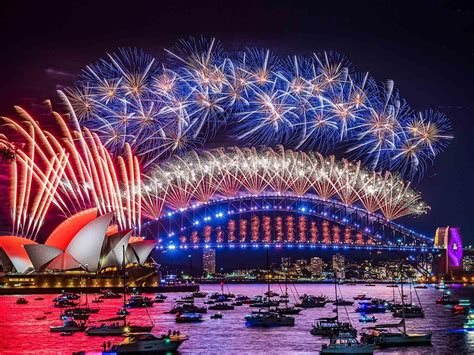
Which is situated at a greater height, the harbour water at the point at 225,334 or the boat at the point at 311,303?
the boat at the point at 311,303

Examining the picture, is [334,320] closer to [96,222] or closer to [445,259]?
[96,222]

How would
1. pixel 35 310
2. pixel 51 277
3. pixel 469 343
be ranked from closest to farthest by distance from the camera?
pixel 469 343
pixel 35 310
pixel 51 277

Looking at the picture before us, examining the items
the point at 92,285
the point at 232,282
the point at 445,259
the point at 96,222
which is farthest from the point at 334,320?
the point at 232,282

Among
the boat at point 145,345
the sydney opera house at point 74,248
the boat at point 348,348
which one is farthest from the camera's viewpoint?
the sydney opera house at point 74,248

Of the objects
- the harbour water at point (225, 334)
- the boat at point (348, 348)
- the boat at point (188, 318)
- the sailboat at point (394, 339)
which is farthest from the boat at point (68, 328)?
the sailboat at point (394, 339)

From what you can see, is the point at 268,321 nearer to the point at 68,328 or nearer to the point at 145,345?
the point at 68,328

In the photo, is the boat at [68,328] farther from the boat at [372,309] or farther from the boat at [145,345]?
the boat at [372,309]
